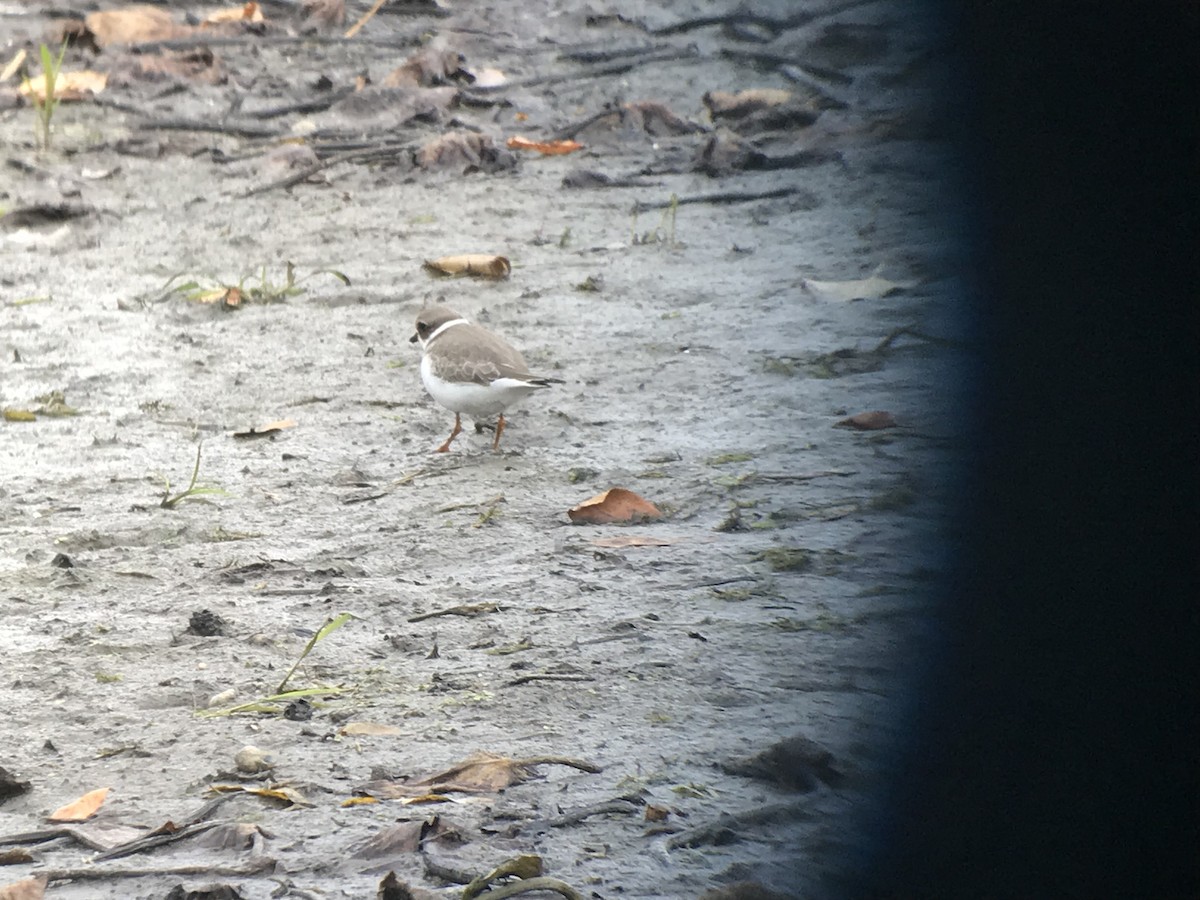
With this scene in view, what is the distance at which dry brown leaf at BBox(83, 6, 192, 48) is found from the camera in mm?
9016

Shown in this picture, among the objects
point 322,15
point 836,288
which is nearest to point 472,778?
point 836,288

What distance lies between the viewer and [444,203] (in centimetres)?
702

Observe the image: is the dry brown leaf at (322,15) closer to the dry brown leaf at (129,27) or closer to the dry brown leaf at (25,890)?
the dry brown leaf at (129,27)

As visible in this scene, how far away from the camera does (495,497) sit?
377 cm

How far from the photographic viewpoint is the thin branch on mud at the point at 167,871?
1.91 metres

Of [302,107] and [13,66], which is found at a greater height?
[13,66]

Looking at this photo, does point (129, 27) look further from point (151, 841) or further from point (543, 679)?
point (151, 841)

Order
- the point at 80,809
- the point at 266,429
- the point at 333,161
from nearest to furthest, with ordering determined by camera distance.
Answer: the point at 80,809
the point at 266,429
the point at 333,161

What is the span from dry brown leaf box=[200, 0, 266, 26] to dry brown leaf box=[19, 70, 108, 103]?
1.02 metres

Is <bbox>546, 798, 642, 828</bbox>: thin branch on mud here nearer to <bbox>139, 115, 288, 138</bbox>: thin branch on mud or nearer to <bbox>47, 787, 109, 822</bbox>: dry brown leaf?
<bbox>47, 787, 109, 822</bbox>: dry brown leaf

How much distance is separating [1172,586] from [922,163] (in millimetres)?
→ 304

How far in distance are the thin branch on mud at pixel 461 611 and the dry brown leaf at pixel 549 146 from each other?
5208mm

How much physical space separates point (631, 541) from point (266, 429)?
5.19 ft

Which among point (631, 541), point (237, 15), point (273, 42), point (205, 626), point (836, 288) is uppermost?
point (237, 15)
